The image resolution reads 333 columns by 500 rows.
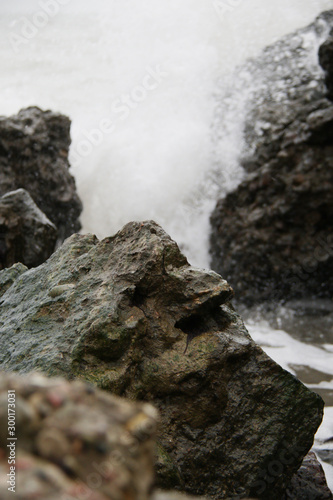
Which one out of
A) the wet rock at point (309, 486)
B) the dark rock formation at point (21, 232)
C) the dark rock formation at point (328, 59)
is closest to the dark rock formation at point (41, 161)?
the dark rock formation at point (21, 232)

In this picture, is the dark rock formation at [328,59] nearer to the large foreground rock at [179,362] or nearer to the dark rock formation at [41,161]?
the dark rock formation at [41,161]

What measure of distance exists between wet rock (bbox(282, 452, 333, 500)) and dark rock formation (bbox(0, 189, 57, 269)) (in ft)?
10.4

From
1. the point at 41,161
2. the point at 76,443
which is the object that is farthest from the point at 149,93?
the point at 76,443

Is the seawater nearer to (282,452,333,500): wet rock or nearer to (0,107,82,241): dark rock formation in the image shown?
(0,107,82,241): dark rock formation

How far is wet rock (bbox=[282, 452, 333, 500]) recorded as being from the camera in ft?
7.09

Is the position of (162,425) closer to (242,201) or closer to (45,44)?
(242,201)

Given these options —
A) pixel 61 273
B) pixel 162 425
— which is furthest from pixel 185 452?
pixel 61 273

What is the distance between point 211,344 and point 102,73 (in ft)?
35.0

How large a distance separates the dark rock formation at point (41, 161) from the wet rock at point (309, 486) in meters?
4.86

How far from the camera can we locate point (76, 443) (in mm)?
601

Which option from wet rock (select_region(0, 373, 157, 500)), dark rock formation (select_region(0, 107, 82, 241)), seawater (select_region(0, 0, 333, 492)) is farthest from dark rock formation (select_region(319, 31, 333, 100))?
wet rock (select_region(0, 373, 157, 500))

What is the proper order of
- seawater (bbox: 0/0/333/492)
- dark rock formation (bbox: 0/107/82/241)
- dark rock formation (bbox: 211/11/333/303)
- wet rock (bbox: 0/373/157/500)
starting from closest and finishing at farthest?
wet rock (bbox: 0/373/157/500) < dark rock formation (bbox: 211/11/333/303) < dark rock formation (bbox: 0/107/82/241) < seawater (bbox: 0/0/333/492)

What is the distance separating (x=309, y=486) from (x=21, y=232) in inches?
133

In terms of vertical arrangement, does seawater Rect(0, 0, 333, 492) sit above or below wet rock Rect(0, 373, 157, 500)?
above
